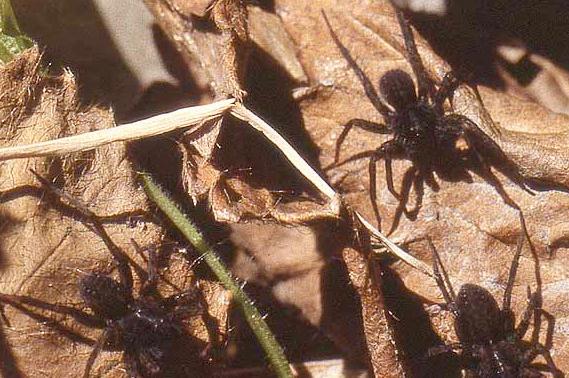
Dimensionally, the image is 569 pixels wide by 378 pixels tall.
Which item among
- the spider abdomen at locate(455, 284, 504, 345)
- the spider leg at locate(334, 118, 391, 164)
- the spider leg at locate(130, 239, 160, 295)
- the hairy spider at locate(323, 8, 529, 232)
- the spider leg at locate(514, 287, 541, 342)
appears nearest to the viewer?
the spider leg at locate(130, 239, 160, 295)

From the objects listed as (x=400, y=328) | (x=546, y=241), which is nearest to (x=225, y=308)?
(x=400, y=328)

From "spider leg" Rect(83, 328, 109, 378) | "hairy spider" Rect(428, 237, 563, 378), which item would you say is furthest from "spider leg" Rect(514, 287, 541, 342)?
"spider leg" Rect(83, 328, 109, 378)

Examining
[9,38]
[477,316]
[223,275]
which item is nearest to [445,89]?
[477,316]

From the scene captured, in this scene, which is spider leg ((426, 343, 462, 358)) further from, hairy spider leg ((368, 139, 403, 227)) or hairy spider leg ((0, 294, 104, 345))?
hairy spider leg ((0, 294, 104, 345))

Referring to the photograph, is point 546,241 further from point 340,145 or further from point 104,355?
point 104,355

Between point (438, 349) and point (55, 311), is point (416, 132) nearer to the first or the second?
point (438, 349)

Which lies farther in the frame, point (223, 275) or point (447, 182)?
point (447, 182)

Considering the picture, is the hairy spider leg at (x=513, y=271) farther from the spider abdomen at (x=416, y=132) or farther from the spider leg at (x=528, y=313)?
the spider abdomen at (x=416, y=132)
